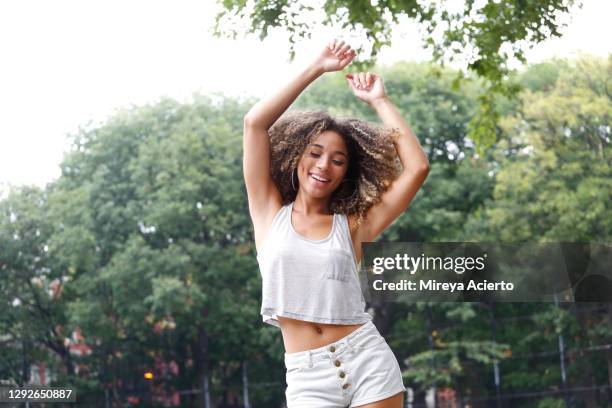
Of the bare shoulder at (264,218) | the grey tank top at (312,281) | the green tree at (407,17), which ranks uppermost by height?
the green tree at (407,17)

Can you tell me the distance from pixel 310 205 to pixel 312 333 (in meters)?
0.36

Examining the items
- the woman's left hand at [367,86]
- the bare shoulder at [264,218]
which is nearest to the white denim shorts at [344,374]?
the bare shoulder at [264,218]

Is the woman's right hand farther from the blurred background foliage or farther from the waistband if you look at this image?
A: the blurred background foliage

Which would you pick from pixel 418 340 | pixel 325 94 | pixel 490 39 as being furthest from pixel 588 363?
pixel 490 39

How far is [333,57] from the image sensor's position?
249 centimetres

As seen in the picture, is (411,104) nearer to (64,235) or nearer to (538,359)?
(538,359)

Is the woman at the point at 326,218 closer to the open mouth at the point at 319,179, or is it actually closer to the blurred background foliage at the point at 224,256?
the open mouth at the point at 319,179

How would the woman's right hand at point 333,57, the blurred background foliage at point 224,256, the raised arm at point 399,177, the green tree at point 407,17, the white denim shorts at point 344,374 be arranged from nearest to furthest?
the white denim shorts at point 344,374 < the woman's right hand at point 333,57 < the raised arm at point 399,177 < the green tree at point 407,17 < the blurred background foliage at point 224,256

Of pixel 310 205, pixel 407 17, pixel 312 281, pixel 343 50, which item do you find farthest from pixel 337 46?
pixel 407 17

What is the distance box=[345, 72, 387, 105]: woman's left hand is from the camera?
2.64m

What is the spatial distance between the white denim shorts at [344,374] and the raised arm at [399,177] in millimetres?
Result: 321

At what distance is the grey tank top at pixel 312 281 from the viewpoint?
94.0 inches

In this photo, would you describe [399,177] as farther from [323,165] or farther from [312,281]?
[312,281]

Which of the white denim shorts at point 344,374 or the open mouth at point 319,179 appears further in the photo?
the open mouth at point 319,179
